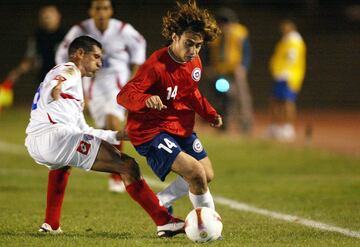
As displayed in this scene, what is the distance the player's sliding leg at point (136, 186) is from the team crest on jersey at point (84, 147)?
108mm

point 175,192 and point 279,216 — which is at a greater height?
point 175,192

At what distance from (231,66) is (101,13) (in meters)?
10.9

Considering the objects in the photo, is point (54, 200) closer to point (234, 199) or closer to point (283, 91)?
point (234, 199)

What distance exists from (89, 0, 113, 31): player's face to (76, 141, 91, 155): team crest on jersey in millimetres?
4265

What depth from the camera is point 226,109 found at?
23.0 meters

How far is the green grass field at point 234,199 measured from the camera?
834 centimetres

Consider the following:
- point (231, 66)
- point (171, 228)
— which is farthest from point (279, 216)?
point (231, 66)

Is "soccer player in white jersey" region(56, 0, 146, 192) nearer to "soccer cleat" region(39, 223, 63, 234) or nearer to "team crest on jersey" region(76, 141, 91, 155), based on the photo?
"soccer cleat" region(39, 223, 63, 234)

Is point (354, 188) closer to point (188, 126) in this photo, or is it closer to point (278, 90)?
point (188, 126)

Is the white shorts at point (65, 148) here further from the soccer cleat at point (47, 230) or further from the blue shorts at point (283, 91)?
the blue shorts at point (283, 91)

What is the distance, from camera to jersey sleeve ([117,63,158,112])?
26.5 feet

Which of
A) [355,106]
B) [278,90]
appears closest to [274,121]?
[278,90]

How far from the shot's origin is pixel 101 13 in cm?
1226

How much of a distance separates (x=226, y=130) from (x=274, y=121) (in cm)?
119
